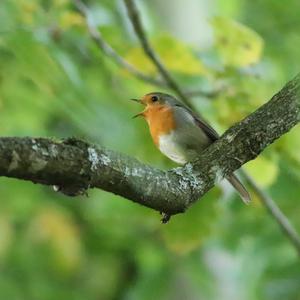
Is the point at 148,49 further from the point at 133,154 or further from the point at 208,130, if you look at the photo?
the point at 133,154

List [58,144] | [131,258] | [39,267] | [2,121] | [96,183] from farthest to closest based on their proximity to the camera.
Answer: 1. [131,258]
2. [39,267]
3. [2,121]
4. [96,183]
5. [58,144]

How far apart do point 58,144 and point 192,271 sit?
386 centimetres

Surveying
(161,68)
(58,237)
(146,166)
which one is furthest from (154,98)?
(58,237)

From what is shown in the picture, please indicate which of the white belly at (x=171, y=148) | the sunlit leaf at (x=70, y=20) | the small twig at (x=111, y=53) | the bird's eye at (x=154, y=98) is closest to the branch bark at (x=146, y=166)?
the white belly at (x=171, y=148)

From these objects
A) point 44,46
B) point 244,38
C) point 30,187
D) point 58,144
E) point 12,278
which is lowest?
point 12,278

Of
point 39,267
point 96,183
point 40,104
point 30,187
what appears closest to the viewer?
point 96,183

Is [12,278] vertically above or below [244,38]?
below

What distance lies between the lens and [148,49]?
11.8ft

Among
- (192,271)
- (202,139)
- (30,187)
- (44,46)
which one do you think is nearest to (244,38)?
(202,139)

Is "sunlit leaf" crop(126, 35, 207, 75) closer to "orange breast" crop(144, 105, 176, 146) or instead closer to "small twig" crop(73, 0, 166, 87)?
"small twig" crop(73, 0, 166, 87)

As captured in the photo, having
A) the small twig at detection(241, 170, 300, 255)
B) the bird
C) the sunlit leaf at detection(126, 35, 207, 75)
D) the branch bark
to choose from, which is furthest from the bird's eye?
the branch bark

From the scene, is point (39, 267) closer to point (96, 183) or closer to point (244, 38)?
point (244, 38)

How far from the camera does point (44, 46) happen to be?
3.58 metres

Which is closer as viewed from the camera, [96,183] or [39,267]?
[96,183]
